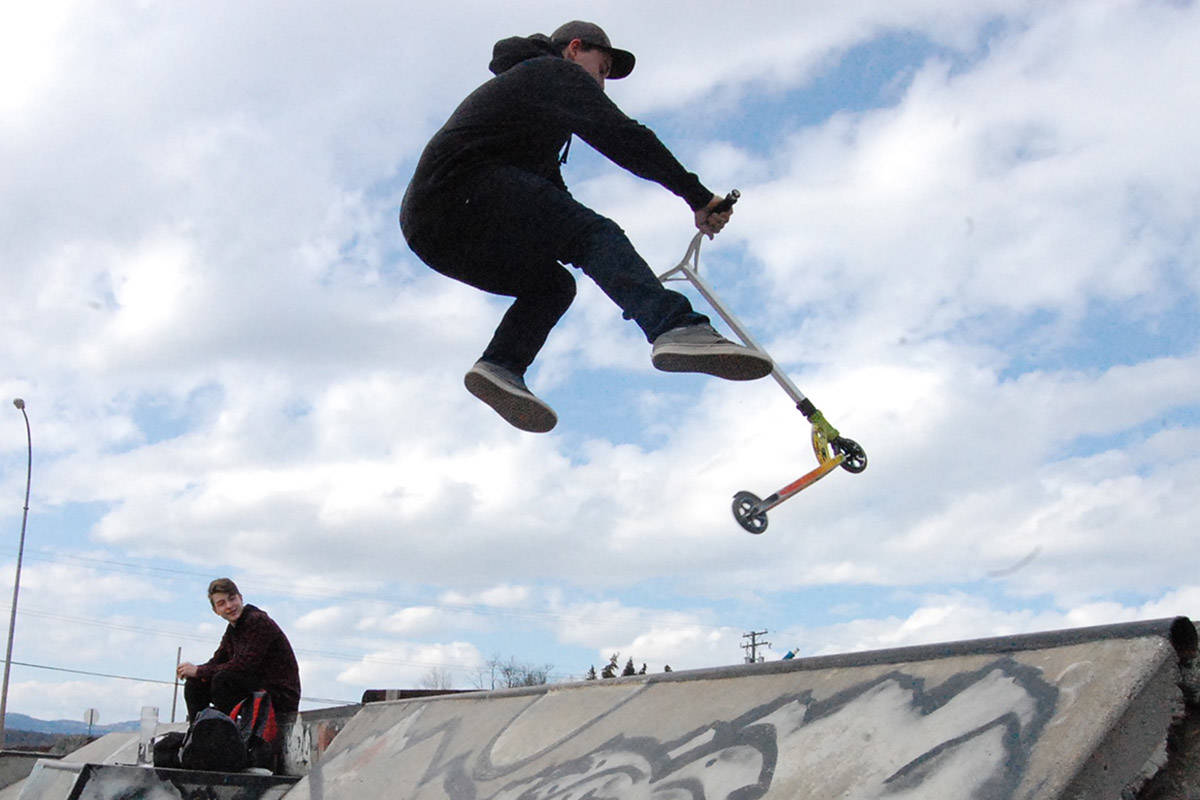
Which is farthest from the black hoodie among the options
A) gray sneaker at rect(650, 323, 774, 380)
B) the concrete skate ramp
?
the concrete skate ramp

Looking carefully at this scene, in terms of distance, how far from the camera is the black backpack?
15.0 feet

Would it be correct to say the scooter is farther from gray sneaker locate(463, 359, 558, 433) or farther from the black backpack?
the black backpack

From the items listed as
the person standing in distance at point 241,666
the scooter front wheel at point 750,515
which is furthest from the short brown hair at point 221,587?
the scooter front wheel at point 750,515

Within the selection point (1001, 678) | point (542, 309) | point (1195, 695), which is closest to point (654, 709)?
point (1001, 678)

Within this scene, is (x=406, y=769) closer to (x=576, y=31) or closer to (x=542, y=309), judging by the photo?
(x=542, y=309)

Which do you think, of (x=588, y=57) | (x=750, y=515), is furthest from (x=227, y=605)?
(x=588, y=57)

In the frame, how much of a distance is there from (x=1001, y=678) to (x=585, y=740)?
3.78ft

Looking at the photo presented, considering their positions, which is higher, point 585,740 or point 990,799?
point 585,740

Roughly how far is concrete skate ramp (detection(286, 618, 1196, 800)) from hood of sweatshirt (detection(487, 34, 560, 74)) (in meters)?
1.87

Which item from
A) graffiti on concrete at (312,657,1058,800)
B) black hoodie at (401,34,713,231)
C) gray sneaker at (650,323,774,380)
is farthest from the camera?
black hoodie at (401,34,713,231)

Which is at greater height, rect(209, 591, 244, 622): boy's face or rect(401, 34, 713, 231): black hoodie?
rect(401, 34, 713, 231): black hoodie

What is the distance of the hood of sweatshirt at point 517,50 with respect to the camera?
133 inches

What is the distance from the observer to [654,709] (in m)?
2.69

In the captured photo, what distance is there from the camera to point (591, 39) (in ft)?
11.4
